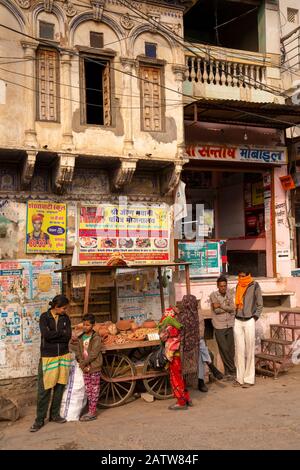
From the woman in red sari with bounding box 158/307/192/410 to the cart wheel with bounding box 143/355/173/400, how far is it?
68cm

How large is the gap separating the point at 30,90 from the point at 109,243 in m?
3.22

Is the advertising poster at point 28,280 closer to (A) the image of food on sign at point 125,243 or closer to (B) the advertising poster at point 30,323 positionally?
(B) the advertising poster at point 30,323

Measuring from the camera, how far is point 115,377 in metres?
7.96

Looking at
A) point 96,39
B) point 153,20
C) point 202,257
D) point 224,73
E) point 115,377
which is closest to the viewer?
point 115,377

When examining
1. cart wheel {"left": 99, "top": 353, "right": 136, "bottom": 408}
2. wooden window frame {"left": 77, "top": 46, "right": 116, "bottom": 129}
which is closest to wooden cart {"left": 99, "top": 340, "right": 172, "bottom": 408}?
cart wheel {"left": 99, "top": 353, "right": 136, "bottom": 408}

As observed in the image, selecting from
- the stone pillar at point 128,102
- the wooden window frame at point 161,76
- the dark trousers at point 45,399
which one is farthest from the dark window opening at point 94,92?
the dark trousers at point 45,399

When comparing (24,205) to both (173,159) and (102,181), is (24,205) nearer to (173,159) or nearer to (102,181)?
(102,181)

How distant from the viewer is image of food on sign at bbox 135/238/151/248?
986 cm

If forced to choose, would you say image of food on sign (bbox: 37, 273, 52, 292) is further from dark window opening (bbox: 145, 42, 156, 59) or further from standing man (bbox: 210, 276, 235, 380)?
dark window opening (bbox: 145, 42, 156, 59)

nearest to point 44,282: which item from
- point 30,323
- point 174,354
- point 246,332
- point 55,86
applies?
point 30,323

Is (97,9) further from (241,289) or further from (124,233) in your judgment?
(241,289)

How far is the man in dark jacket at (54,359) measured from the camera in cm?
688

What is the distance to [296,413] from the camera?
7035 mm
